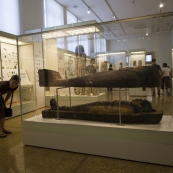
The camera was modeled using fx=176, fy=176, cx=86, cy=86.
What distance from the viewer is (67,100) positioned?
362 cm

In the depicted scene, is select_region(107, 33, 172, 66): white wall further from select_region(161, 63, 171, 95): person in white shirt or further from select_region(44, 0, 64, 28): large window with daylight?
select_region(44, 0, 64, 28): large window with daylight

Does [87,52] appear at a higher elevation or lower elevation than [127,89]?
higher

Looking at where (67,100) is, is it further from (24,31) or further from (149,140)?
(24,31)

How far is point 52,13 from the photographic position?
9.31 meters

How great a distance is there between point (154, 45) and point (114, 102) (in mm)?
1126

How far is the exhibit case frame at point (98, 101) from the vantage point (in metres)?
2.36

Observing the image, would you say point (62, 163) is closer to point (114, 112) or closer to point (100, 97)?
point (114, 112)

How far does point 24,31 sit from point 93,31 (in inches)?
188

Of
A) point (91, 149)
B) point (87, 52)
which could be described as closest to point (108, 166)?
point (91, 149)

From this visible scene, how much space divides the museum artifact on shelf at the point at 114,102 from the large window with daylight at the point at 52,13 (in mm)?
6738

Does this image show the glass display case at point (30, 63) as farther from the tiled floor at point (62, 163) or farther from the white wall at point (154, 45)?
the white wall at point (154, 45)

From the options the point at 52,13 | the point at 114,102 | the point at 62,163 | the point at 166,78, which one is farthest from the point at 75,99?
the point at 52,13

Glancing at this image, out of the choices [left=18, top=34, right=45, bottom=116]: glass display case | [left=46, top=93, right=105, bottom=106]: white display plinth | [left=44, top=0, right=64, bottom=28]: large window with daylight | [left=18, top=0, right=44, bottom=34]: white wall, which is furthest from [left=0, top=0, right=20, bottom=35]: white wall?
[left=46, top=93, right=105, bottom=106]: white display plinth

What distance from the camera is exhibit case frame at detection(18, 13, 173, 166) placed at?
2.36 metres
